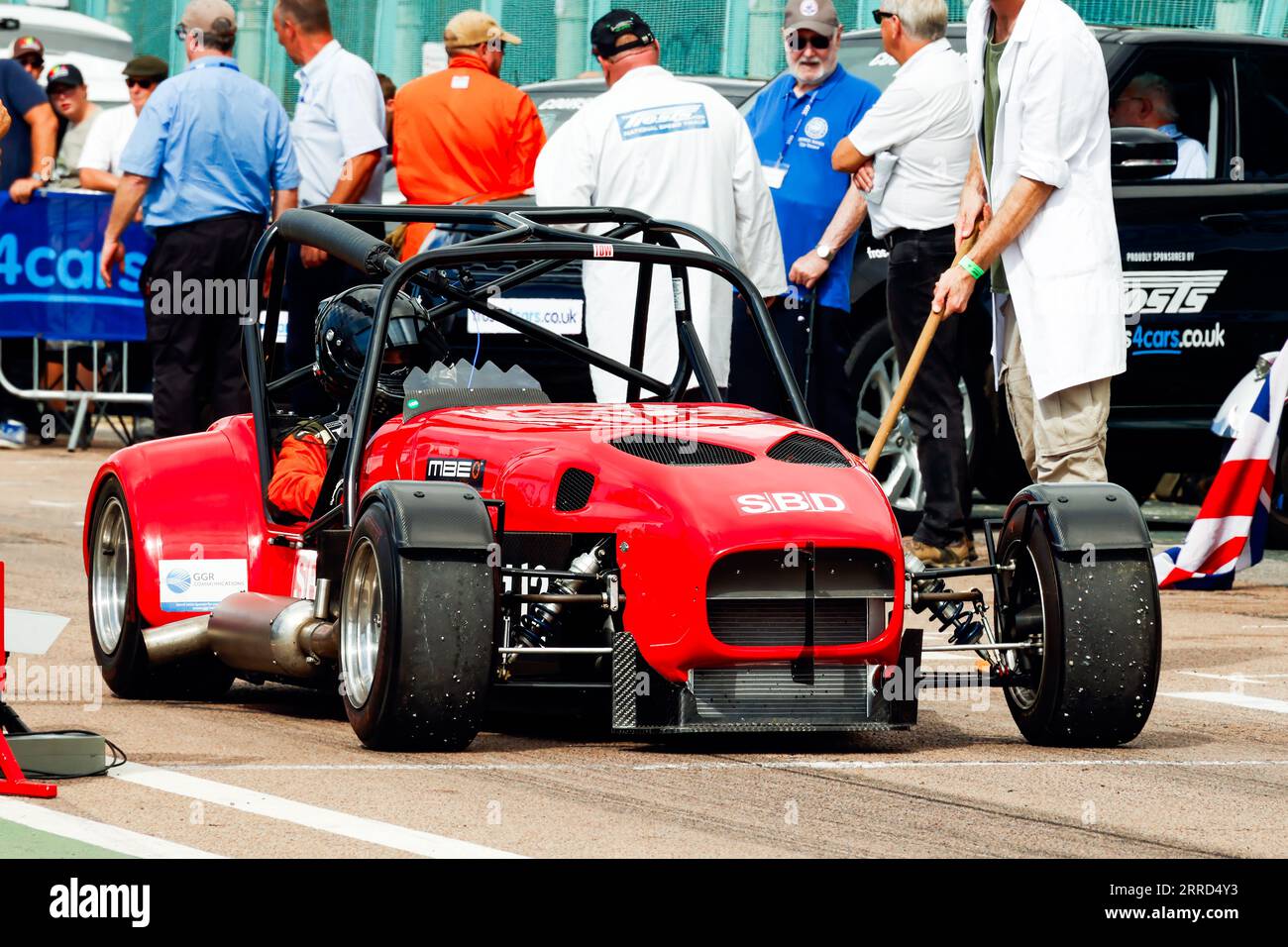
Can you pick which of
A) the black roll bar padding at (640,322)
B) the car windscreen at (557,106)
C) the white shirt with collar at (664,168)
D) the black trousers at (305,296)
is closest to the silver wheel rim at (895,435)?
the white shirt with collar at (664,168)

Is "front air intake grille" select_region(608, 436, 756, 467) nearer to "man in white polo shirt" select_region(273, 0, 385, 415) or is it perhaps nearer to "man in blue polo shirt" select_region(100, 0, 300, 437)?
"man in blue polo shirt" select_region(100, 0, 300, 437)

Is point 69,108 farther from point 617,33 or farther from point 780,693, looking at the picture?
point 780,693

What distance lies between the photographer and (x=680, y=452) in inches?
255

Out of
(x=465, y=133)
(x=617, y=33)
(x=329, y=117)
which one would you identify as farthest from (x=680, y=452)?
(x=329, y=117)

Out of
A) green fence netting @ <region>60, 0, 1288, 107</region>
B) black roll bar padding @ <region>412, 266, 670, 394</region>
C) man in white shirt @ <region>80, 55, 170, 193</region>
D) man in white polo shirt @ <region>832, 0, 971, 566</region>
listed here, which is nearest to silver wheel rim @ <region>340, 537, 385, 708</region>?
black roll bar padding @ <region>412, 266, 670, 394</region>

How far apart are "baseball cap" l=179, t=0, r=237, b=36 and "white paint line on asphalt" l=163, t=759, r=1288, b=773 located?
6.24 meters

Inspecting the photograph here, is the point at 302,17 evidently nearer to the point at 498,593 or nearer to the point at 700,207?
the point at 700,207

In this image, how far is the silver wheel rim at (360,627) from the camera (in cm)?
638

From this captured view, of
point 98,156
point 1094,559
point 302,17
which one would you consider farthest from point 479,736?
point 98,156

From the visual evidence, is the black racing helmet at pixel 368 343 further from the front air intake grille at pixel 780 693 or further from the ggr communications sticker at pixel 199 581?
the front air intake grille at pixel 780 693

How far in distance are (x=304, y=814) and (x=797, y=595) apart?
1.43 m

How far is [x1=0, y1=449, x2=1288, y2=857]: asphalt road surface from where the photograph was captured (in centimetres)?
517

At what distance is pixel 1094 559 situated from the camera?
20.9 ft

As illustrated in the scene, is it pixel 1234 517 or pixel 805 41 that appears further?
pixel 805 41
